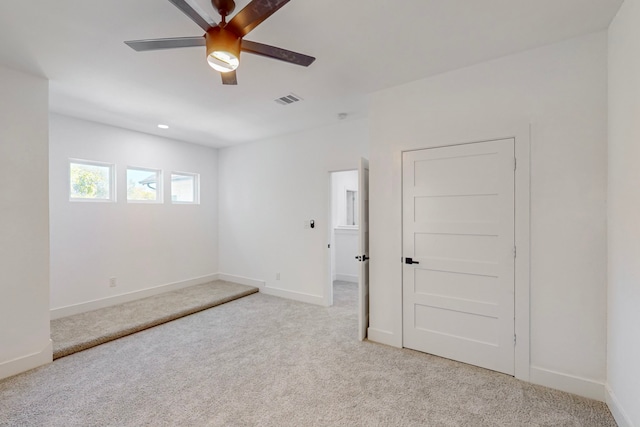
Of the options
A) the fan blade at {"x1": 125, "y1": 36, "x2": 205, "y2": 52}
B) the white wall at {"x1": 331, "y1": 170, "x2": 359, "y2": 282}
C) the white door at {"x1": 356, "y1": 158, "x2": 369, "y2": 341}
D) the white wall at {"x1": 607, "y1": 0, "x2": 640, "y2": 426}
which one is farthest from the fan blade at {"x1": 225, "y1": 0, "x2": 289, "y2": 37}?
the white wall at {"x1": 331, "y1": 170, "x2": 359, "y2": 282}

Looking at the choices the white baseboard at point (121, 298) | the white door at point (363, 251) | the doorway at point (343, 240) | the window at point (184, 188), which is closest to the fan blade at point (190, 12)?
the white door at point (363, 251)

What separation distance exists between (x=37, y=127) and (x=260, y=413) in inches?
126

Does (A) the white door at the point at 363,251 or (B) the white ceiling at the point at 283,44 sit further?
(A) the white door at the point at 363,251

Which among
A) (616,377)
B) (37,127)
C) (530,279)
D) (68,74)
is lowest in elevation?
(616,377)

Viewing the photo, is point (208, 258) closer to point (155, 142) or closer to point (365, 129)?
point (155, 142)

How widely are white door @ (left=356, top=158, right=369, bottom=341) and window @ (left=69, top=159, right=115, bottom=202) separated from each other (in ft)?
12.1

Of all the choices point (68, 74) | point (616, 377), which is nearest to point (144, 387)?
point (68, 74)

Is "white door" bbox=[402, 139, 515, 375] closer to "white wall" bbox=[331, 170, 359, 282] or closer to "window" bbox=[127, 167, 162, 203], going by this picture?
"white wall" bbox=[331, 170, 359, 282]

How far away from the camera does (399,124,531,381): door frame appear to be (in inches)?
92.4

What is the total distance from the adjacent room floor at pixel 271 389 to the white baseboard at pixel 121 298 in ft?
3.92

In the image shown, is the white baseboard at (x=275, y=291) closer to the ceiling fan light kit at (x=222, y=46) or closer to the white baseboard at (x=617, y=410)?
the white baseboard at (x=617, y=410)

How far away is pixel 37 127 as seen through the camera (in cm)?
270

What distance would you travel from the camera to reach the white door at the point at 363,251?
3125 millimetres

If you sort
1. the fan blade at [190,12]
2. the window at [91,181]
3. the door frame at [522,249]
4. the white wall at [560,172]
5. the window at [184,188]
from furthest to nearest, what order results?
the window at [184,188], the window at [91,181], the door frame at [522,249], the white wall at [560,172], the fan blade at [190,12]
